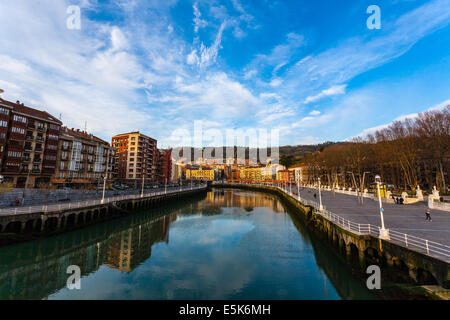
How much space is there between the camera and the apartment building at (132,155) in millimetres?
83000

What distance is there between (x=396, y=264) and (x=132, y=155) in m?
87.5

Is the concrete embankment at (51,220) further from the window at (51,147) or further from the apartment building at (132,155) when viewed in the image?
the apartment building at (132,155)

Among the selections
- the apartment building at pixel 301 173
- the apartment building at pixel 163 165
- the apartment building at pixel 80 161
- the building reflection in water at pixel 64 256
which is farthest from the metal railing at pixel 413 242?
the apartment building at pixel 301 173

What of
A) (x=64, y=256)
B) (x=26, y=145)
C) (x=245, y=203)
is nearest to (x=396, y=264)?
(x=64, y=256)

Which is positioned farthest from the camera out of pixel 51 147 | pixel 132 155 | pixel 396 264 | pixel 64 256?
pixel 132 155

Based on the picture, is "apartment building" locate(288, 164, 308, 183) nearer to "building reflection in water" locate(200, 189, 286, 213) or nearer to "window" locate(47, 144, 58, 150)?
"building reflection in water" locate(200, 189, 286, 213)

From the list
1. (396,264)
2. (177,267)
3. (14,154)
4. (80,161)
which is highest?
(14,154)

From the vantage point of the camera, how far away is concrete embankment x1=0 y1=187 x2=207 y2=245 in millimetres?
20469

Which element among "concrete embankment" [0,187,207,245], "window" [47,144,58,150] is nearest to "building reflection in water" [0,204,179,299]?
"concrete embankment" [0,187,207,245]

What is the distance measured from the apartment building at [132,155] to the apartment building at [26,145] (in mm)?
28414

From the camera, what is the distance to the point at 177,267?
16781 mm

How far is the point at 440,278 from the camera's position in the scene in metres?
9.53

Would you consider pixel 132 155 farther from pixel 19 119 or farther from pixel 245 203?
pixel 245 203
